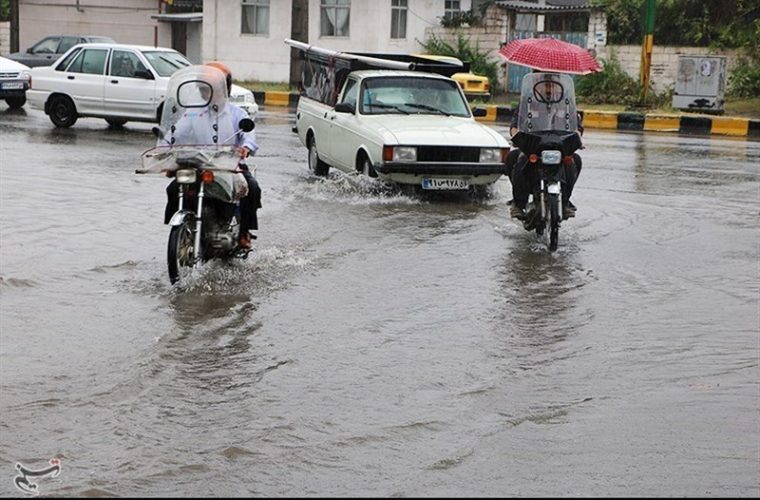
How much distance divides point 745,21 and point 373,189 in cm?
2248

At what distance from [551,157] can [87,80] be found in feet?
40.7

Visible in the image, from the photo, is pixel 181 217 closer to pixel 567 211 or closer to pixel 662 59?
pixel 567 211

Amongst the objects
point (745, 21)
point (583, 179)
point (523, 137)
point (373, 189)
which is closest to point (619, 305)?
point (523, 137)

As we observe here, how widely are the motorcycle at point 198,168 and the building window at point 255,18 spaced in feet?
102

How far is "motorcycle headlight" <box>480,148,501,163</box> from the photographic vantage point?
13852 millimetres

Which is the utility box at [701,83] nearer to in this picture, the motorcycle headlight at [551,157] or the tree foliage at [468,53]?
the tree foliage at [468,53]

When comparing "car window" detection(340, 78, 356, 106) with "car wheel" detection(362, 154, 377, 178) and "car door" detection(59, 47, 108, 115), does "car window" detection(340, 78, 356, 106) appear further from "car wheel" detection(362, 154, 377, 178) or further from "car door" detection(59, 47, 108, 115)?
"car door" detection(59, 47, 108, 115)

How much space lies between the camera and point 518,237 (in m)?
11.8

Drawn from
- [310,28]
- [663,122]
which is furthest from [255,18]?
[663,122]

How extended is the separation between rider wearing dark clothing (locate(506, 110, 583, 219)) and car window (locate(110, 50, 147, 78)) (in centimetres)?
1096

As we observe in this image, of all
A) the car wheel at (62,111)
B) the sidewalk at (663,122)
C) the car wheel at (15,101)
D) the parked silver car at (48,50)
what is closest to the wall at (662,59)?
the sidewalk at (663,122)

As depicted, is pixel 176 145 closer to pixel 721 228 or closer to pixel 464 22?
pixel 721 228

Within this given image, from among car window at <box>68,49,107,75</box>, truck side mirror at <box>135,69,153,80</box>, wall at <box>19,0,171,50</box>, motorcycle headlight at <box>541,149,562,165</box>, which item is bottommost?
motorcycle headlight at <box>541,149,562,165</box>

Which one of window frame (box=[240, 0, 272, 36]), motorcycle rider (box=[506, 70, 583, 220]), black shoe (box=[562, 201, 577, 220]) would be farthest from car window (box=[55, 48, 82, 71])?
window frame (box=[240, 0, 272, 36])
